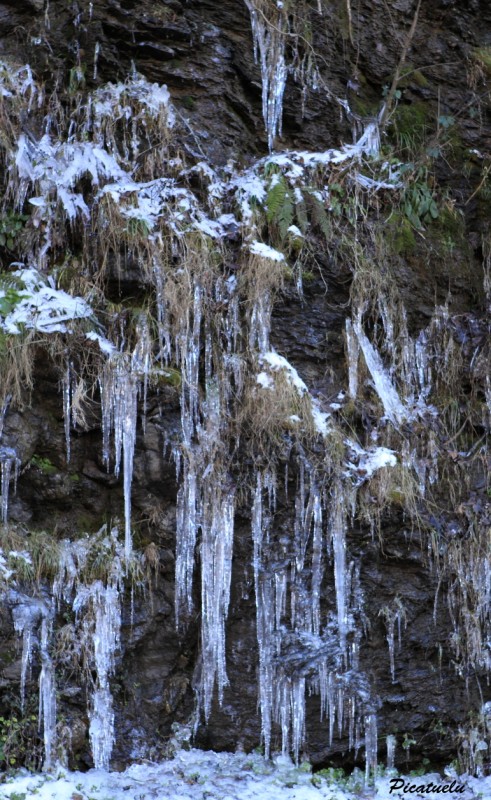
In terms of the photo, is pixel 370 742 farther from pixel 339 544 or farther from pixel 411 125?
pixel 411 125

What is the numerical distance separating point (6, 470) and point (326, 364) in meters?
2.19

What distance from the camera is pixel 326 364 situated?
5.84 m

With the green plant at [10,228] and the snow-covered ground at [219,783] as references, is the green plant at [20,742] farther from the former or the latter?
the green plant at [10,228]

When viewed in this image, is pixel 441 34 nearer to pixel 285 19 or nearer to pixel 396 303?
pixel 285 19

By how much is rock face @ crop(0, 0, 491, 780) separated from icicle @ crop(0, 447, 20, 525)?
5 centimetres

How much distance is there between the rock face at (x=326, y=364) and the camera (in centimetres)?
532

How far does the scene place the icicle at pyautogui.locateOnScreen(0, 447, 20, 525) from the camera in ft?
16.8

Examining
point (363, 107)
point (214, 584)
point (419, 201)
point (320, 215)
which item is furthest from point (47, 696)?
point (363, 107)

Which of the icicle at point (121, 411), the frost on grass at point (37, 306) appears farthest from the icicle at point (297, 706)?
the frost on grass at point (37, 306)

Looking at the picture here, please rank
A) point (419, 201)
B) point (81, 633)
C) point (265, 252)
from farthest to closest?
point (419, 201) < point (265, 252) < point (81, 633)

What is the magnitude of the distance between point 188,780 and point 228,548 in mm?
1366

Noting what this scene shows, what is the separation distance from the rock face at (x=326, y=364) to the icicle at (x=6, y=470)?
0.18 ft

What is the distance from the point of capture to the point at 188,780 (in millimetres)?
5082

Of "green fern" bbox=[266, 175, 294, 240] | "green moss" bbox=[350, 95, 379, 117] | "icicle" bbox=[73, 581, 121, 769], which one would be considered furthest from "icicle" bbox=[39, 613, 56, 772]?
"green moss" bbox=[350, 95, 379, 117]
